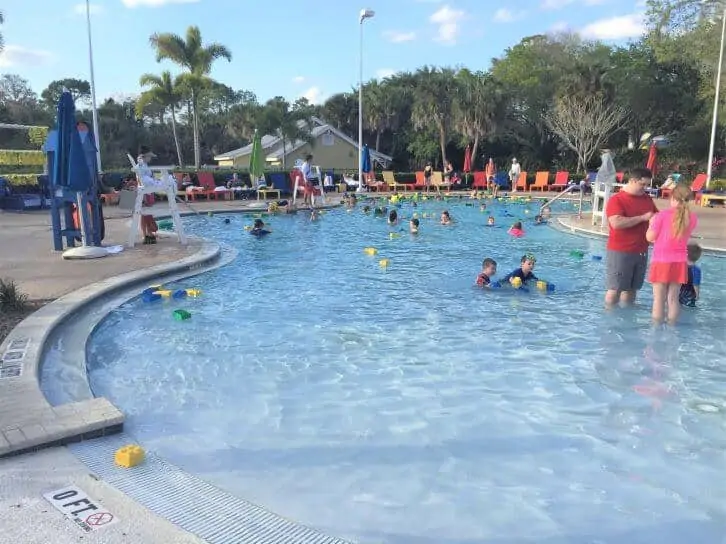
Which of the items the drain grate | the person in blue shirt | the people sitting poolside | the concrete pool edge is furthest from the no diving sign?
the people sitting poolside

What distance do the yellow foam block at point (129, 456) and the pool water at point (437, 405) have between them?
1.10 feet

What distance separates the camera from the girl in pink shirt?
539cm

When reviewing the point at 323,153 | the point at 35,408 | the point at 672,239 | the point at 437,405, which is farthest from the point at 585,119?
the point at 35,408

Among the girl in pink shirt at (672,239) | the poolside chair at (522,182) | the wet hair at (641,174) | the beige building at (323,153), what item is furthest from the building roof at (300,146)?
the girl in pink shirt at (672,239)

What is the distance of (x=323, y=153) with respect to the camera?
42.4m

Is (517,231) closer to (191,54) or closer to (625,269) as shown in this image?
(625,269)

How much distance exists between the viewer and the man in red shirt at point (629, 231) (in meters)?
5.75

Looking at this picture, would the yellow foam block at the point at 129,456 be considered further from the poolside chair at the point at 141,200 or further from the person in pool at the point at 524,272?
the poolside chair at the point at 141,200

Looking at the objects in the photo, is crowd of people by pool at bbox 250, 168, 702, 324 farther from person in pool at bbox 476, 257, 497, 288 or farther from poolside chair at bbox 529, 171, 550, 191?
poolside chair at bbox 529, 171, 550, 191

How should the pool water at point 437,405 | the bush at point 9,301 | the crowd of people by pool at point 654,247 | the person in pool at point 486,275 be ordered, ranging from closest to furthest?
1. the pool water at point 437,405
2. the crowd of people by pool at point 654,247
3. the bush at point 9,301
4. the person in pool at point 486,275

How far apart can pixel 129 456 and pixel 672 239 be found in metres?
4.93

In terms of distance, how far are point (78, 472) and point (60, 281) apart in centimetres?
511

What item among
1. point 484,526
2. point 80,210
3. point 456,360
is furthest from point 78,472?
point 80,210

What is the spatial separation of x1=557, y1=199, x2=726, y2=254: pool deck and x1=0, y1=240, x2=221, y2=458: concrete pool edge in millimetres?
10433
